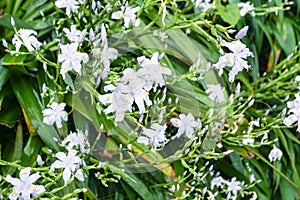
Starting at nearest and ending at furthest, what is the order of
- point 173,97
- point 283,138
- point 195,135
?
point 195,135
point 173,97
point 283,138

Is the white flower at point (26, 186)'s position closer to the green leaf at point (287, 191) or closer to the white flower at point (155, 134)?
the white flower at point (155, 134)

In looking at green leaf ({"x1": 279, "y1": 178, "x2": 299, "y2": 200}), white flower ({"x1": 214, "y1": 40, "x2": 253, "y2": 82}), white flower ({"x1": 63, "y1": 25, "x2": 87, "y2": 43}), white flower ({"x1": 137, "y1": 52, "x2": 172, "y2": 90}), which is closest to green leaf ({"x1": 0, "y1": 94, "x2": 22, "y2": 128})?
white flower ({"x1": 63, "y1": 25, "x2": 87, "y2": 43})

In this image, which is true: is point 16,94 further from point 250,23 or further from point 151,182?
point 250,23

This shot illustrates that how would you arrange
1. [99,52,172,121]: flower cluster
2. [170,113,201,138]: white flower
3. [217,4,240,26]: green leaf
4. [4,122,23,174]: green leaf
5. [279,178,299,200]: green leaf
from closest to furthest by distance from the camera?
[99,52,172,121]: flower cluster
[170,113,201,138]: white flower
[4,122,23,174]: green leaf
[217,4,240,26]: green leaf
[279,178,299,200]: green leaf

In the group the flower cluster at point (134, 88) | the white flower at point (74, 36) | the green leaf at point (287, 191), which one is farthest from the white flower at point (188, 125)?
the green leaf at point (287, 191)

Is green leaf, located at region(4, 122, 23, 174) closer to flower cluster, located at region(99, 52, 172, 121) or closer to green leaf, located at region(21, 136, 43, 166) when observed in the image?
green leaf, located at region(21, 136, 43, 166)

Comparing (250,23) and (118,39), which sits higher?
(118,39)

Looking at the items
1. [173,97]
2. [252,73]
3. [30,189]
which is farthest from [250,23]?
[30,189]

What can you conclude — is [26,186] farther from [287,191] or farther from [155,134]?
[287,191]

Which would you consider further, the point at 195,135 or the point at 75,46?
the point at 195,135
